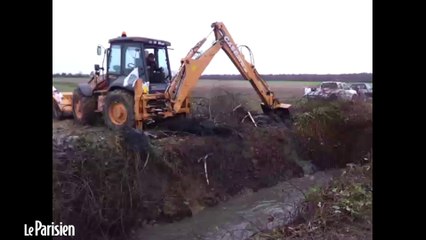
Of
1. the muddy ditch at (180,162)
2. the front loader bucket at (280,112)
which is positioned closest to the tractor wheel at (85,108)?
the muddy ditch at (180,162)

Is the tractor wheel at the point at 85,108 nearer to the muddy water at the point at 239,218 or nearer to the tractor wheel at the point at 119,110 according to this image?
the tractor wheel at the point at 119,110

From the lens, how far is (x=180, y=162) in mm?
7414

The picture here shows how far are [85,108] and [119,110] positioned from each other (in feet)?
4.59

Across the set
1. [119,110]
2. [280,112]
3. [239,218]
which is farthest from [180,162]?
[280,112]

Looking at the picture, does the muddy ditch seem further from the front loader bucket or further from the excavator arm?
the excavator arm

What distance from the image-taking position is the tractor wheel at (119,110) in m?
8.22

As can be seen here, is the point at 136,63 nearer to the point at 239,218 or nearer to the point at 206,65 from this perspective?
the point at 206,65

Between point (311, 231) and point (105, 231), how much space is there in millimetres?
2510

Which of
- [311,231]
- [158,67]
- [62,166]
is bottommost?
[311,231]

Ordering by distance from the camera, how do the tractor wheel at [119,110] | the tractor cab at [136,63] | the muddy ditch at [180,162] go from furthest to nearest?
the tractor cab at [136,63] < the tractor wheel at [119,110] < the muddy ditch at [180,162]

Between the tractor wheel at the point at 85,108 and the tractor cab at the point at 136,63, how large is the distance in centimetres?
69
